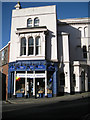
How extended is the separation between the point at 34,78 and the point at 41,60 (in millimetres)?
2290

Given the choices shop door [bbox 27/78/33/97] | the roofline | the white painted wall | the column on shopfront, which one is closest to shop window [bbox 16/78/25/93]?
shop door [bbox 27/78/33/97]

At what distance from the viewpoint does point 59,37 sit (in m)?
19.3

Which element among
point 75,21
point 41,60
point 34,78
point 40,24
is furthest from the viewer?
point 75,21

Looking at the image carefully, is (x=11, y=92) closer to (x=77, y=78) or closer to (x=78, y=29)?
(x=77, y=78)

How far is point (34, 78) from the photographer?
16984mm

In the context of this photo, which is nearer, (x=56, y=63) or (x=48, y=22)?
(x=56, y=63)

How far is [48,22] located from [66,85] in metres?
8.48

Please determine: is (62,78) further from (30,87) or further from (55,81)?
(30,87)

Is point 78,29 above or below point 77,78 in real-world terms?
above

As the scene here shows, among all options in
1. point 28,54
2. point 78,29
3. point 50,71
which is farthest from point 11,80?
point 78,29

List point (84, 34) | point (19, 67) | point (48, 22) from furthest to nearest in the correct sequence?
point (84, 34) < point (48, 22) < point (19, 67)

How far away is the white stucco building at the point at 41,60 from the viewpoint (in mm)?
17188

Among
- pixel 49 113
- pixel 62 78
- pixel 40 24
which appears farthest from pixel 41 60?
pixel 49 113

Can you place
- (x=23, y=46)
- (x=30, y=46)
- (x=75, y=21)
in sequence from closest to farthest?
(x=30, y=46)
(x=23, y=46)
(x=75, y=21)
